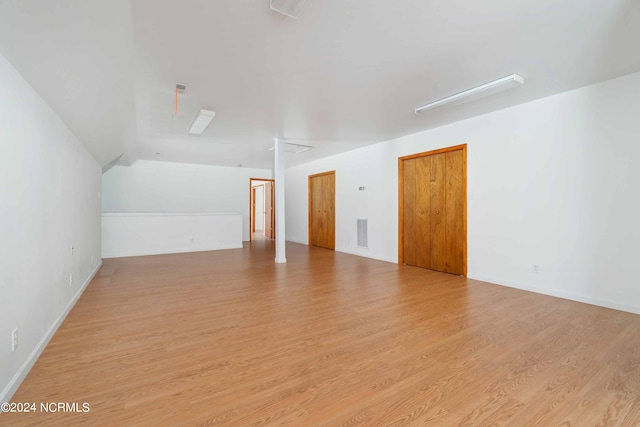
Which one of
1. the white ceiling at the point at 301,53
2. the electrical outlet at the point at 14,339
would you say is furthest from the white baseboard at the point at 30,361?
the white ceiling at the point at 301,53

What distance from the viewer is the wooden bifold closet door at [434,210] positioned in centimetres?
474

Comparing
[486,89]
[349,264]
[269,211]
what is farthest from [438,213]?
[269,211]

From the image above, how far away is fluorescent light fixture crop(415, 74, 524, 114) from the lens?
3059mm

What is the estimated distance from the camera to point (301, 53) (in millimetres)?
2607

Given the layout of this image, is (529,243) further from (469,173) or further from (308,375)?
(308,375)

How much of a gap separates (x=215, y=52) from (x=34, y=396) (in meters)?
2.84

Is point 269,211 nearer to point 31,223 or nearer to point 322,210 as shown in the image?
point 322,210

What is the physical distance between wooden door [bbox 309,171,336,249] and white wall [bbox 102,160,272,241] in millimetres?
2626

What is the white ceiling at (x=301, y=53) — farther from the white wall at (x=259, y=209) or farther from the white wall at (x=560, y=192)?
the white wall at (x=259, y=209)

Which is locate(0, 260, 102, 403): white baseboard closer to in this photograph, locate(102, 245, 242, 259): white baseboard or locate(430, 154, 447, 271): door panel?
locate(102, 245, 242, 259): white baseboard

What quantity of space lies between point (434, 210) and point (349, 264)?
196cm

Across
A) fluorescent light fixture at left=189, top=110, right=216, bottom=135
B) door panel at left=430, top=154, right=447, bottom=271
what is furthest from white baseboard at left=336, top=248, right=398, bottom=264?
fluorescent light fixture at left=189, top=110, right=216, bottom=135

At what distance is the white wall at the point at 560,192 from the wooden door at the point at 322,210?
3.18 m

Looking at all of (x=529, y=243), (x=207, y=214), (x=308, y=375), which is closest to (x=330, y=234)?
(x=207, y=214)
